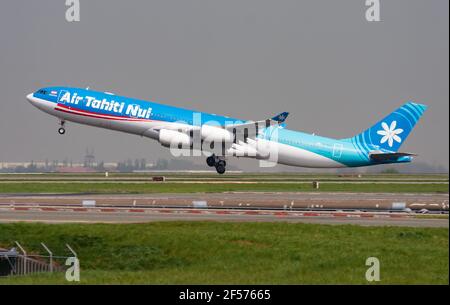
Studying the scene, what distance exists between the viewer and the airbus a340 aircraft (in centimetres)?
7350

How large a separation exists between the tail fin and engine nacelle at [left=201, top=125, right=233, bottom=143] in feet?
55.1

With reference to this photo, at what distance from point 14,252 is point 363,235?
17.1 metres

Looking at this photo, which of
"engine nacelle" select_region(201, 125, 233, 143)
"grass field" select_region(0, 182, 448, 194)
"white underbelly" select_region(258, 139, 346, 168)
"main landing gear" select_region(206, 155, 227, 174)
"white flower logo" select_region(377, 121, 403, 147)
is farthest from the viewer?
"white flower logo" select_region(377, 121, 403, 147)

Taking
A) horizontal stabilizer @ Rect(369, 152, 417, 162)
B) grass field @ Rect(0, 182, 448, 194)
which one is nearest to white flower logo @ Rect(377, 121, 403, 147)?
horizontal stabilizer @ Rect(369, 152, 417, 162)

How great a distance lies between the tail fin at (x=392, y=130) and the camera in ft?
292

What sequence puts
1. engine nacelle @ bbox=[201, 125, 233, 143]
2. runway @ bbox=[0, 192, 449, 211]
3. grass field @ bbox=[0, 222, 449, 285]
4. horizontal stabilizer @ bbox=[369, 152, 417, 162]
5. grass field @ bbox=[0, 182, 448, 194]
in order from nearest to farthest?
grass field @ bbox=[0, 222, 449, 285], runway @ bbox=[0, 192, 449, 211], grass field @ bbox=[0, 182, 448, 194], engine nacelle @ bbox=[201, 125, 233, 143], horizontal stabilizer @ bbox=[369, 152, 417, 162]

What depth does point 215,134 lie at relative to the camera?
3091 inches

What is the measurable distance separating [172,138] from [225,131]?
7.27 metres

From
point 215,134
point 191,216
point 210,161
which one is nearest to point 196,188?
point 210,161

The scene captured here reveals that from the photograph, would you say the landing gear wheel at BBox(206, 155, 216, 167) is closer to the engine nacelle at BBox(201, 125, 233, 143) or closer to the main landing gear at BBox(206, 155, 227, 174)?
the main landing gear at BBox(206, 155, 227, 174)

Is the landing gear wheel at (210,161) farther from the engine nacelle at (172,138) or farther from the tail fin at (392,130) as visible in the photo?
the tail fin at (392,130)

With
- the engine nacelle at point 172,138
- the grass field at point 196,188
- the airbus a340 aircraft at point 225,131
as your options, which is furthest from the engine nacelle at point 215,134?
the grass field at point 196,188

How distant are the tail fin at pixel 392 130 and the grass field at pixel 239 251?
49.4 metres
